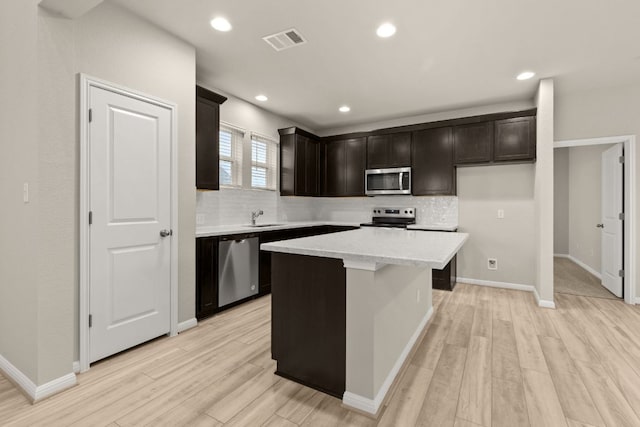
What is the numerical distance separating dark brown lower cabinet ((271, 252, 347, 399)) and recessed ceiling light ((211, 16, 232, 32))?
6.44 feet

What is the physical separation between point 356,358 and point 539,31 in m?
3.04

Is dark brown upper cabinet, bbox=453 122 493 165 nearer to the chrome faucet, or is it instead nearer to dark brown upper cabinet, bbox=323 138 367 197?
dark brown upper cabinet, bbox=323 138 367 197

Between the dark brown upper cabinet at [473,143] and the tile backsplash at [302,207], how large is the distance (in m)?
0.69

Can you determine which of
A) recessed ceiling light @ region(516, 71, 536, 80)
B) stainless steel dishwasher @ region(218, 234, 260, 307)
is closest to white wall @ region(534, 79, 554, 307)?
recessed ceiling light @ region(516, 71, 536, 80)

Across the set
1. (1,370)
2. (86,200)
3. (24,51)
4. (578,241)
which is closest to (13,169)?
(86,200)

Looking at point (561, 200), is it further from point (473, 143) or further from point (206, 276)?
point (206, 276)

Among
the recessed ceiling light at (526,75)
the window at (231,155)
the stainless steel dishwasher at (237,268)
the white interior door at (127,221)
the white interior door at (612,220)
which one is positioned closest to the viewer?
the white interior door at (127,221)

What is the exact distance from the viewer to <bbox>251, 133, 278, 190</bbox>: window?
4546 mm

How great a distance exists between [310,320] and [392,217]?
140 inches

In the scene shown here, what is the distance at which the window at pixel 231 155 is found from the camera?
400cm

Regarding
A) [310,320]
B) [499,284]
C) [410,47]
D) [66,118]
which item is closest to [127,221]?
[66,118]

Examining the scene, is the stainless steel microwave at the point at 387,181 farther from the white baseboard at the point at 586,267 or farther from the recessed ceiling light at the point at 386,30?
the white baseboard at the point at 586,267

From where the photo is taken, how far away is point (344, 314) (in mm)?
1784

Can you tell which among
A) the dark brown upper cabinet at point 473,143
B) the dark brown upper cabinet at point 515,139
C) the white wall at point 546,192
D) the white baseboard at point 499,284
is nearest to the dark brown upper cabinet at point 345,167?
the dark brown upper cabinet at point 473,143
